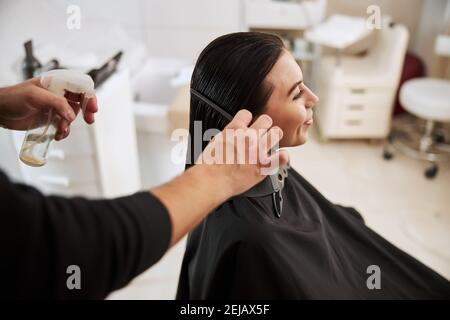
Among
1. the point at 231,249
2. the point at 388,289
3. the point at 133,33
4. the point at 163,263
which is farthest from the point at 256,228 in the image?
the point at 163,263

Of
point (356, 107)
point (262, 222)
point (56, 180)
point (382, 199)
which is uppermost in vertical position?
point (262, 222)

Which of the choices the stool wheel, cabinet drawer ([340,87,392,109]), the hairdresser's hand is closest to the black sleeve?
the hairdresser's hand

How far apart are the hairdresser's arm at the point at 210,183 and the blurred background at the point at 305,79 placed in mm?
372

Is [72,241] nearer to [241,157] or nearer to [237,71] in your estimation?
[241,157]

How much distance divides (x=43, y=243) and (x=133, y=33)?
4.32ft

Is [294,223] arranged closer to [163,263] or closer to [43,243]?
[43,243]

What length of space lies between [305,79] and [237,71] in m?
0.22

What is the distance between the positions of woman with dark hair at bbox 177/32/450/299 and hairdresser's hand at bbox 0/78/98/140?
263mm

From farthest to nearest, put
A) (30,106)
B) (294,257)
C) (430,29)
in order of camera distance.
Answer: (430,29) < (294,257) < (30,106)

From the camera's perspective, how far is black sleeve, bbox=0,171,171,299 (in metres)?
0.47

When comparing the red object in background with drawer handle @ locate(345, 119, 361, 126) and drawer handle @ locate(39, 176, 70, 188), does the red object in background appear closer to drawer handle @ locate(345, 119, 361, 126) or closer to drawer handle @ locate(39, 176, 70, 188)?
drawer handle @ locate(345, 119, 361, 126)

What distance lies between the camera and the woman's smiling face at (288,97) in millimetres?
848

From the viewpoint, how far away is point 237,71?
85cm

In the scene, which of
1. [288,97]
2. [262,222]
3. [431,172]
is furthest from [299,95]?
[431,172]
